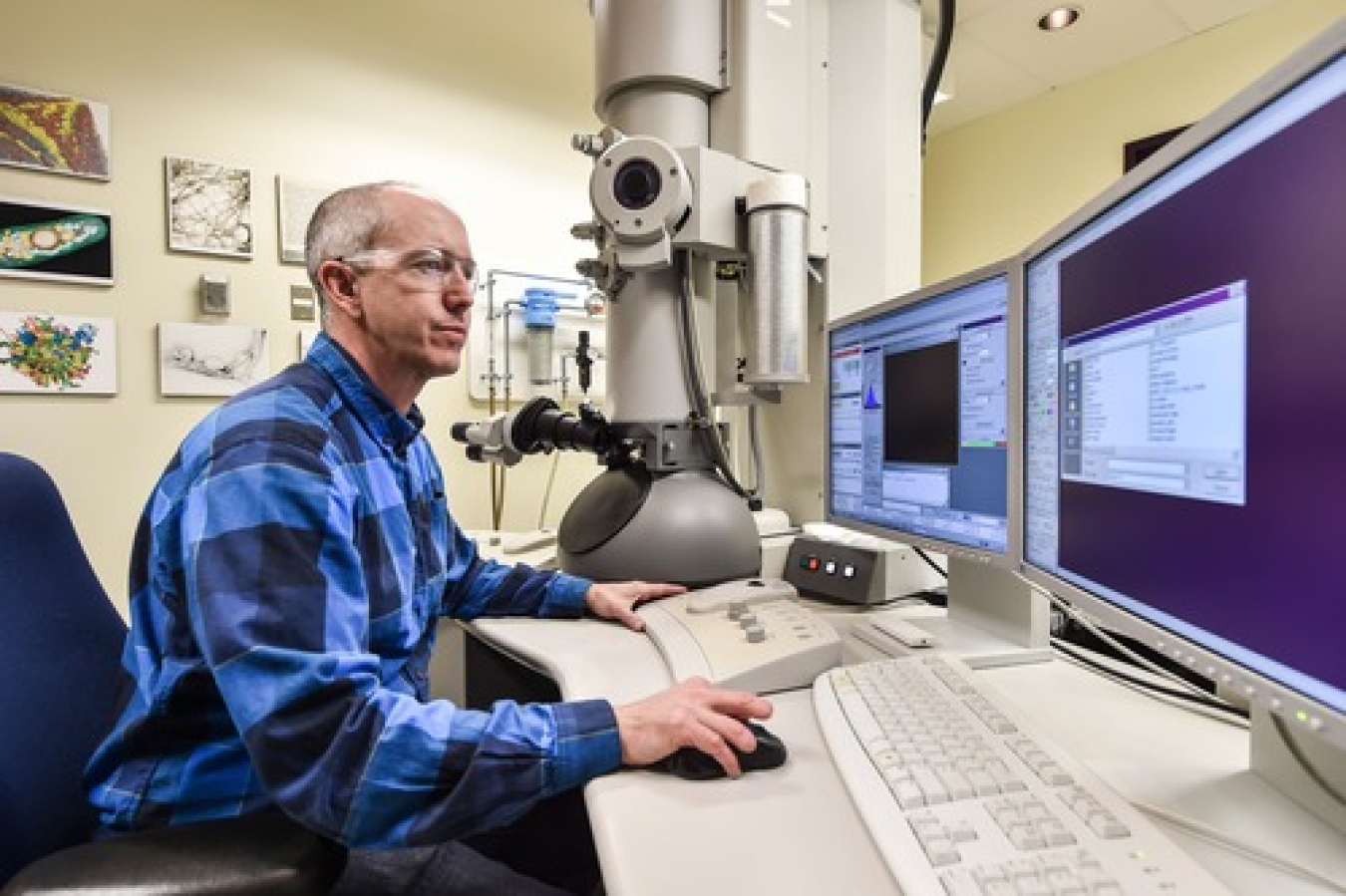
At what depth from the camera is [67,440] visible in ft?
5.98

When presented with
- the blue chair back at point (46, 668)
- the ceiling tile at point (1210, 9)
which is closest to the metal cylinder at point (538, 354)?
the blue chair back at point (46, 668)

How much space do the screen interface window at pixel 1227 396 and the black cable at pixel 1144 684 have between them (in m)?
0.24

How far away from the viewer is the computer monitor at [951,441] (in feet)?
2.80

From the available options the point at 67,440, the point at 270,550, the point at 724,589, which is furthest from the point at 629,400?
the point at 67,440

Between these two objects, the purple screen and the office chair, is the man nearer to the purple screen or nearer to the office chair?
the office chair

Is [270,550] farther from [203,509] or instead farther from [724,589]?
[724,589]

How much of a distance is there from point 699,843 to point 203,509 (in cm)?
50

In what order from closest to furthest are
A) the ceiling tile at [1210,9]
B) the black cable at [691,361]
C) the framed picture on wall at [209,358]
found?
the black cable at [691,361] → the framed picture on wall at [209,358] → the ceiling tile at [1210,9]

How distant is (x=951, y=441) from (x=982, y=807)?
0.54 metres

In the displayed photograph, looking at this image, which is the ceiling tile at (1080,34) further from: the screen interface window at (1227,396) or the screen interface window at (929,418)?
the screen interface window at (1227,396)

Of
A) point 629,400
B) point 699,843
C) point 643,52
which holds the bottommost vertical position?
point 699,843

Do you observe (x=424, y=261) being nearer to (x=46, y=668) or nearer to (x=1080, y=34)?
(x=46, y=668)

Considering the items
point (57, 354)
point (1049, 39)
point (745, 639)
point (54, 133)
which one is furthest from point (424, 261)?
point (1049, 39)

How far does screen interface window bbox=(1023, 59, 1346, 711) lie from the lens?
375mm
